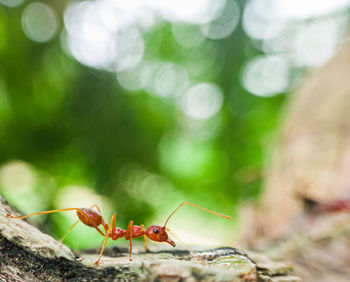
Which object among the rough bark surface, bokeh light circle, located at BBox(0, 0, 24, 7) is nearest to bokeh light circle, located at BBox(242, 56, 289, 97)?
bokeh light circle, located at BBox(0, 0, 24, 7)

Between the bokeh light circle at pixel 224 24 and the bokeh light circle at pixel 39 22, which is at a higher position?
the bokeh light circle at pixel 224 24

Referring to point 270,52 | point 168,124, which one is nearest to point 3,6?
point 168,124

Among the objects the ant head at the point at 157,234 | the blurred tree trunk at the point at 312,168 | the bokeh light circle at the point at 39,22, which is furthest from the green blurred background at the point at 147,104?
the ant head at the point at 157,234

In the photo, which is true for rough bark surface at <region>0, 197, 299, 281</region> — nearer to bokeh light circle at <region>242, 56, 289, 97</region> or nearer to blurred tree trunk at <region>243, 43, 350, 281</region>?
blurred tree trunk at <region>243, 43, 350, 281</region>

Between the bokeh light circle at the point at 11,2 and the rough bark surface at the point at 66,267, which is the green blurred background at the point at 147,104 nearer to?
the bokeh light circle at the point at 11,2

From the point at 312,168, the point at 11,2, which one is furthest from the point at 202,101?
the point at 312,168

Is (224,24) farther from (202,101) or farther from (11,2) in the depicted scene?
(11,2)
